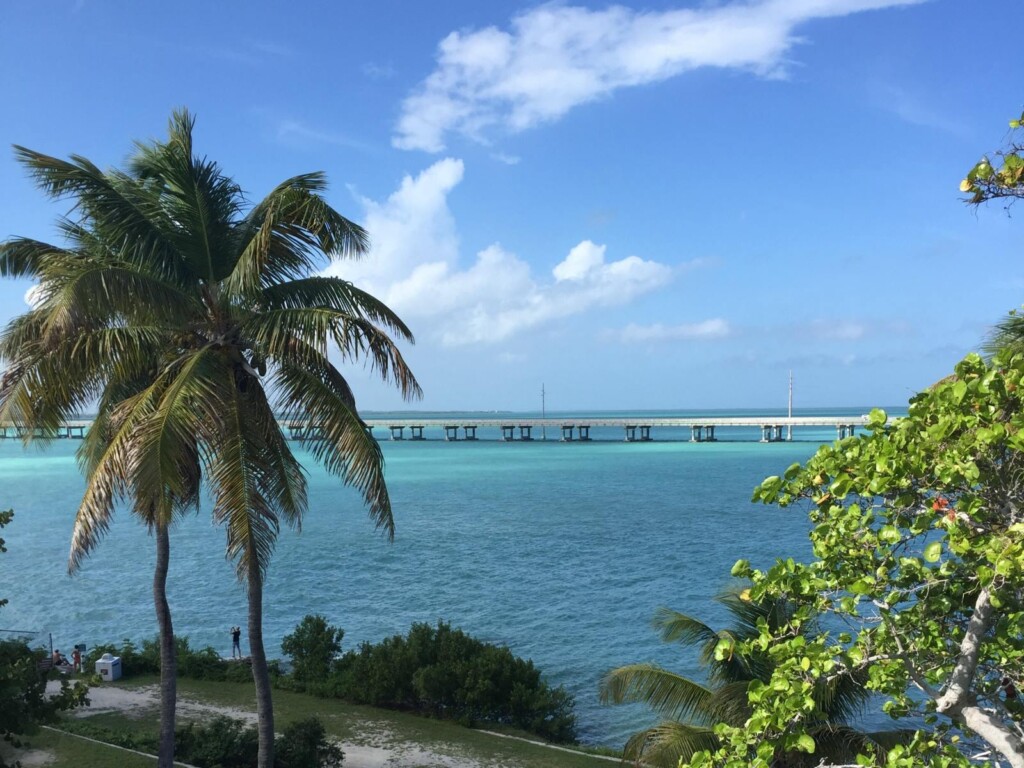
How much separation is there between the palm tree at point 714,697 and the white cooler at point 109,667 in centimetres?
1661

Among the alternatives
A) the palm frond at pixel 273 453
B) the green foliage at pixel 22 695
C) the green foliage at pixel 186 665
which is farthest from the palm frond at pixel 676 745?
the green foliage at pixel 186 665

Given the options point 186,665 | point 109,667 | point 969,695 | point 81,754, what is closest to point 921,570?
point 969,695

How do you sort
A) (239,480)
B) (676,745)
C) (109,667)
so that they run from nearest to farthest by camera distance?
(239,480)
(676,745)
(109,667)

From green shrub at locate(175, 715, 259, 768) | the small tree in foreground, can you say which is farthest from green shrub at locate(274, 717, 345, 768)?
the small tree in foreground

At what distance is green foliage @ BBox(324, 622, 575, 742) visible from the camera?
785 inches

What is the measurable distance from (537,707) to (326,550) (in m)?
32.1

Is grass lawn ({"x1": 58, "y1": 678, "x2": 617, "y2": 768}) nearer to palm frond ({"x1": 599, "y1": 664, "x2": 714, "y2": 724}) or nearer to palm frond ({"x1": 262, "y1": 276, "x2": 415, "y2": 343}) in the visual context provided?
palm frond ({"x1": 599, "y1": 664, "x2": 714, "y2": 724})

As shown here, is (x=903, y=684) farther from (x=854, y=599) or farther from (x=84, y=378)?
(x=84, y=378)

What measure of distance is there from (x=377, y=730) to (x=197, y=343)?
11737 millimetres

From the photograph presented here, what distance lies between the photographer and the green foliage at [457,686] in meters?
19.9

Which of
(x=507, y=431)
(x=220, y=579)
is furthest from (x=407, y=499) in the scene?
(x=507, y=431)

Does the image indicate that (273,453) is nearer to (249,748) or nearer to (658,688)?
(658,688)

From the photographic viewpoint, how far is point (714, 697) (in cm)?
1141

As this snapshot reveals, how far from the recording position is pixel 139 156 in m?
12.1
